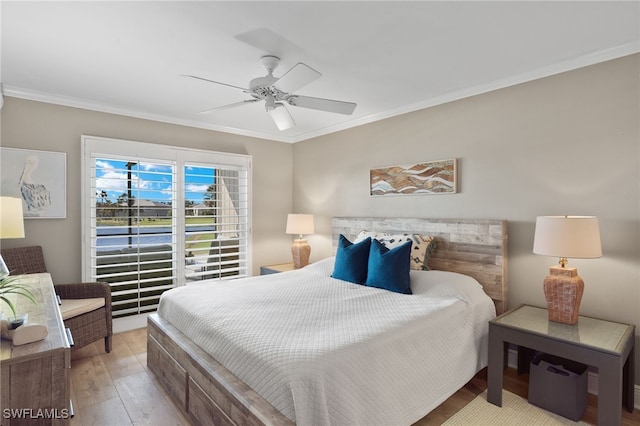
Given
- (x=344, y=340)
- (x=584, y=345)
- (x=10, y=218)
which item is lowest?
(x=584, y=345)

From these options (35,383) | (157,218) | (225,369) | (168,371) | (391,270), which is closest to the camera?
(35,383)

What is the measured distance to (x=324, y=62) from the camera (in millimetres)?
2633

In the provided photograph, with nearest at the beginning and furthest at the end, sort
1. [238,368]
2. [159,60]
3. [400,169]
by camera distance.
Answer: [238,368], [159,60], [400,169]

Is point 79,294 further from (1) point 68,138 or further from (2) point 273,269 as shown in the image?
(2) point 273,269

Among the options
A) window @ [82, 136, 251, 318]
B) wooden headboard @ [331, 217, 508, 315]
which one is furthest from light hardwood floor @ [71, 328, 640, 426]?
window @ [82, 136, 251, 318]

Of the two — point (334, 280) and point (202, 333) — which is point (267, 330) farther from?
point (334, 280)

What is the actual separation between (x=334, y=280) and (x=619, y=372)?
2055 mm

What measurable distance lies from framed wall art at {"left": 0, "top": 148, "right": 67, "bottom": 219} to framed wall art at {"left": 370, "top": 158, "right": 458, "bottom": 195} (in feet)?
10.9

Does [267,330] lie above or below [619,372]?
above

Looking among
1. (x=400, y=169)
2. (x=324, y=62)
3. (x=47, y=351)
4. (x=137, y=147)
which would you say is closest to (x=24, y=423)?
(x=47, y=351)

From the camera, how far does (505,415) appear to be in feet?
7.47

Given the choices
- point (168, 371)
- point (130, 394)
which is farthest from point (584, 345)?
point (130, 394)

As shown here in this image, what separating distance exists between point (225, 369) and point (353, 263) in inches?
62.5

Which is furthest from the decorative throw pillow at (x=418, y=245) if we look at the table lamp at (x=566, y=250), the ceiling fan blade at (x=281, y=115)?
the ceiling fan blade at (x=281, y=115)
